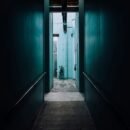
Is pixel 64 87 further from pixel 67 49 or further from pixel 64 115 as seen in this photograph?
pixel 67 49

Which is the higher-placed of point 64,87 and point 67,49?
point 67,49

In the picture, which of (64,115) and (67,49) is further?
(67,49)

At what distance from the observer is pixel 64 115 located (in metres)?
5.70

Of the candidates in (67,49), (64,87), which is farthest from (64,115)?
(67,49)

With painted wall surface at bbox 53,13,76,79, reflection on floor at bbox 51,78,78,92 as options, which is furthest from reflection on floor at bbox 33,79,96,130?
painted wall surface at bbox 53,13,76,79

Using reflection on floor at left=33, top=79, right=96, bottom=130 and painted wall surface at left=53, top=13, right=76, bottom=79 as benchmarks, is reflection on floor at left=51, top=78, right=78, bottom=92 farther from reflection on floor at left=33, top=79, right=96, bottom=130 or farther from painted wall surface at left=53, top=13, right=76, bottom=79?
painted wall surface at left=53, top=13, right=76, bottom=79

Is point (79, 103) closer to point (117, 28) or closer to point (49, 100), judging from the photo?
point (49, 100)

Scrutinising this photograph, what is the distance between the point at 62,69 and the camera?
1539 centimetres

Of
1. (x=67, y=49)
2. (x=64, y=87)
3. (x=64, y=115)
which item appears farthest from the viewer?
(x=67, y=49)

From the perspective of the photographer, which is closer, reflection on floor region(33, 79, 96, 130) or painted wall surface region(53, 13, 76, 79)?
reflection on floor region(33, 79, 96, 130)

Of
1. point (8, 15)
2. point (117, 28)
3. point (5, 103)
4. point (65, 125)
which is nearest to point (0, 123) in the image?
point (5, 103)

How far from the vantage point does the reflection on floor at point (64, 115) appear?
4823mm

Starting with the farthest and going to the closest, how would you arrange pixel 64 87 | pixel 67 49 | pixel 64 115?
pixel 67 49, pixel 64 87, pixel 64 115

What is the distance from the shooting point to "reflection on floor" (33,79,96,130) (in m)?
4.82
